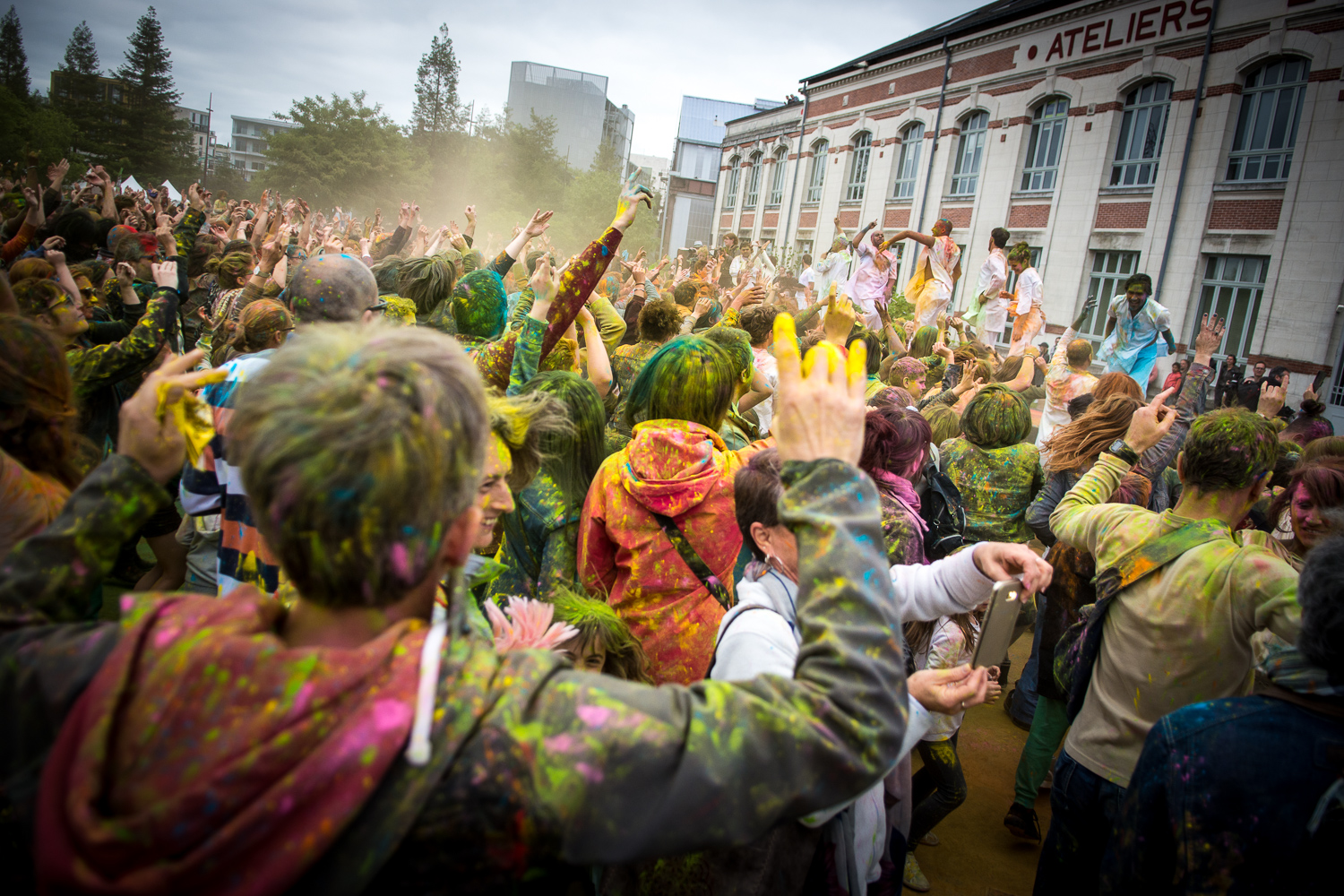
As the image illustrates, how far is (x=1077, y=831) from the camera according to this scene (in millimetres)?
2424

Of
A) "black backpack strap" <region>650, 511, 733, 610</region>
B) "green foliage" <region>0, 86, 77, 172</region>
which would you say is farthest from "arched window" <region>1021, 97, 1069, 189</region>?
"green foliage" <region>0, 86, 77, 172</region>

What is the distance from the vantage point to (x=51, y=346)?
6.12 feet

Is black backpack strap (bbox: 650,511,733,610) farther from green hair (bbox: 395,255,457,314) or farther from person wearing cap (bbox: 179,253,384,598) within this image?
green hair (bbox: 395,255,457,314)

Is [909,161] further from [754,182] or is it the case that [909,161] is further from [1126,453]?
[1126,453]

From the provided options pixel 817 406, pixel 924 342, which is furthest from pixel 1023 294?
pixel 817 406

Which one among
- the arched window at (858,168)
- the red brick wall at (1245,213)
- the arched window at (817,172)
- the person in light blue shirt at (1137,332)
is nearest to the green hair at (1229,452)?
the person in light blue shirt at (1137,332)

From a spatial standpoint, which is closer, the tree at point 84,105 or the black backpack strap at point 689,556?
the black backpack strap at point 689,556

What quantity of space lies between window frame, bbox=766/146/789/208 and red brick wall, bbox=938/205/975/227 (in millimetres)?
11037

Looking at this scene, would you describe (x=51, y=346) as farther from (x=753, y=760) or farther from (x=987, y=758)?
(x=987, y=758)

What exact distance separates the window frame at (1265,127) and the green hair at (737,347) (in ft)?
54.6

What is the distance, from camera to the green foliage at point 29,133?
71.5ft

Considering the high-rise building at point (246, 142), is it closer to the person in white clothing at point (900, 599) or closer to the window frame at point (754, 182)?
the window frame at point (754, 182)

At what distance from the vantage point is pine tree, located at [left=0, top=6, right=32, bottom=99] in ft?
131

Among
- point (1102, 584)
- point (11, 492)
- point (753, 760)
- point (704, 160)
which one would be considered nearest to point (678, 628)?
point (753, 760)
